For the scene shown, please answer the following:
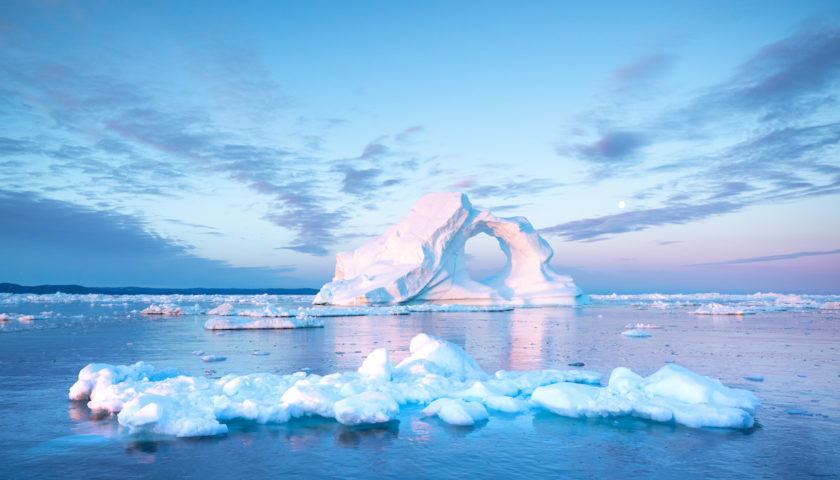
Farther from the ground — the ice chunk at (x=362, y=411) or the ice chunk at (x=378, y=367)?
the ice chunk at (x=378, y=367)

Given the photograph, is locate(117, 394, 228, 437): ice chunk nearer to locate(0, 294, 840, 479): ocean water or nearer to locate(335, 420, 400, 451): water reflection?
locate(0, 294, 840, 479): ocean water

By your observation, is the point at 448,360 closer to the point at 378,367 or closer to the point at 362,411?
the point at 378,367

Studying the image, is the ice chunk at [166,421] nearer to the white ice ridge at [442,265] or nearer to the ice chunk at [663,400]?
the ice chunk at [663,400]

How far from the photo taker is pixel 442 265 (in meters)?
35.1

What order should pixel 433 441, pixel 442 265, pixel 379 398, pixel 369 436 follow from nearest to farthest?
1. pixel 433 441
2. pixel 369 436
3. pixel 379 398
4. pixel 442 265

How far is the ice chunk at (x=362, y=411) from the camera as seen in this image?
6.17m

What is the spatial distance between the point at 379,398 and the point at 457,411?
925 mm

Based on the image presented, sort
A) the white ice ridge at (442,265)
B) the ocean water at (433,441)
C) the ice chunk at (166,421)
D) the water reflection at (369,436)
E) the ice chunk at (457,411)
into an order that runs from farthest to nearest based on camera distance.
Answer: the white ice ridge at (442,265)
the ice chunk at (457,411)
the ice chunk at (166,421)
the water reflection at (369,436)
the ocean water at (433,441)

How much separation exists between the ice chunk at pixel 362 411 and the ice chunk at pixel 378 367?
1.40 meters

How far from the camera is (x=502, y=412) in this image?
6820mm

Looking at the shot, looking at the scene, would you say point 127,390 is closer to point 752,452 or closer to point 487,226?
point 752,452

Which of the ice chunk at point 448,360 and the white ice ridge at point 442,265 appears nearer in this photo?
the ice chunk at point 448,360

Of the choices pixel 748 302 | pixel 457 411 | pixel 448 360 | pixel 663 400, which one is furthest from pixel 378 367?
pixel 748 302

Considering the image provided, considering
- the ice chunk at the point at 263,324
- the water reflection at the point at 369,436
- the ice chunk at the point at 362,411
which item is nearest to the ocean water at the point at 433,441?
the water reflection at the point at 369,436
